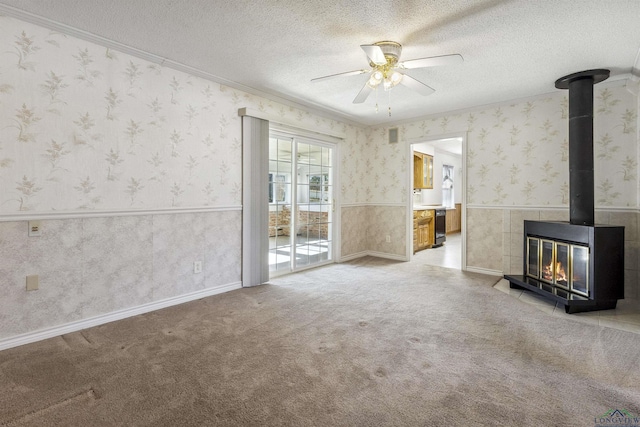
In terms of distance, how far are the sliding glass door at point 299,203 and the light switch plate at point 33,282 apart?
7.99ft

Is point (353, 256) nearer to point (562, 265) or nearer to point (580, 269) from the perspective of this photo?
point (562, 265)

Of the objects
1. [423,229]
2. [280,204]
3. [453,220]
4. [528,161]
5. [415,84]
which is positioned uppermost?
[415,84]

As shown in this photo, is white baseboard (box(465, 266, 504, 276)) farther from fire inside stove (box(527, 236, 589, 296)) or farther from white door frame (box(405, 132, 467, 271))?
fire inside stove (box(527, 236, 589, 296))

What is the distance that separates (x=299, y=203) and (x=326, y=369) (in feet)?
9.61

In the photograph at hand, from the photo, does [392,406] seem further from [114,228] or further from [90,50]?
[90,50]

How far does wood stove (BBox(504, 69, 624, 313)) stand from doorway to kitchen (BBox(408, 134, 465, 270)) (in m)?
1.32

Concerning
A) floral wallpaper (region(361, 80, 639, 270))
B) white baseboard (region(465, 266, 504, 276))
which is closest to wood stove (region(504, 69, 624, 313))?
floral wallpaper (region(361, 80, 639, 270))

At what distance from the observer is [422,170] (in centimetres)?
751

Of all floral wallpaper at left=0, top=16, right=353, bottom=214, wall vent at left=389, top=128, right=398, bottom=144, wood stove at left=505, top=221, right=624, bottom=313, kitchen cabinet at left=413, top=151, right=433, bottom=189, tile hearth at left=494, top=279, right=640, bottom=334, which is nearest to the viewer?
floral wallpaper at left=0, top=16, right=353, bottom=214

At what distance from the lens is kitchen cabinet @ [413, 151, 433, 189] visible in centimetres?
742

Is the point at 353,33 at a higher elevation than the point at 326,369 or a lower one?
higher

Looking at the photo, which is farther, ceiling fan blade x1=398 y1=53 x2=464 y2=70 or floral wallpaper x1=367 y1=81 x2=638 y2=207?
floral wallpaper x1=367 y1=81 x2=638 y2=207

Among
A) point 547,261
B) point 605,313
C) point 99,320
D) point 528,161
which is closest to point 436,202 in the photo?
point 528,161

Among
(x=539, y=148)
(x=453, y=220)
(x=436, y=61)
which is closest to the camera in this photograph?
(x=436, y=61)
